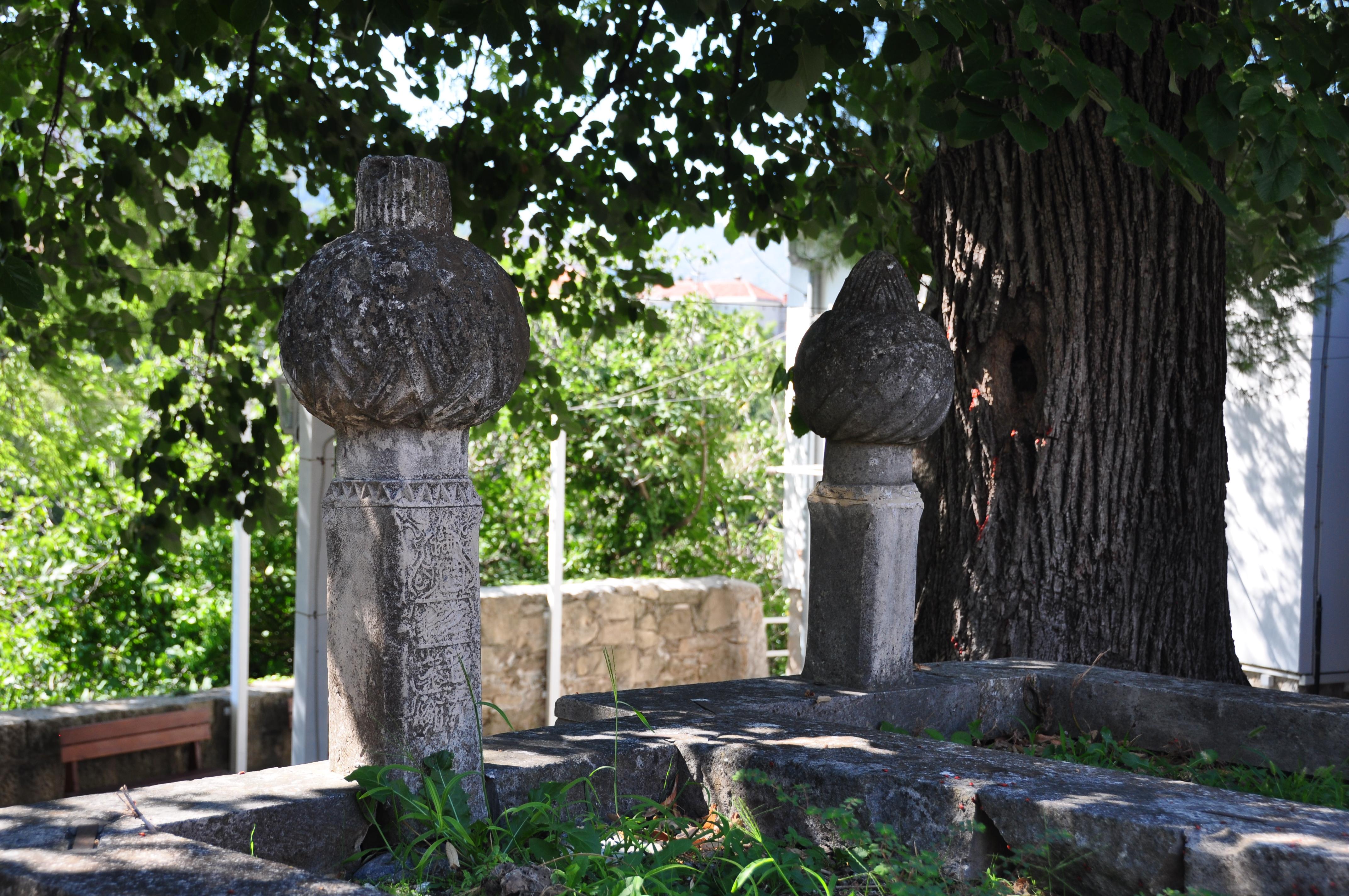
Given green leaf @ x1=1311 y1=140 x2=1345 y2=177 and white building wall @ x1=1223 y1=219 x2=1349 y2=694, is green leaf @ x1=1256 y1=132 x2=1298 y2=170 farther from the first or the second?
white building wall @ x1=1223 y1=219 x2=1349 y2=694

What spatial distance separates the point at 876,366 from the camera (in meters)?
3.10

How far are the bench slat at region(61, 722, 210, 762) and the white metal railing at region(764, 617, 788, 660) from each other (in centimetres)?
482

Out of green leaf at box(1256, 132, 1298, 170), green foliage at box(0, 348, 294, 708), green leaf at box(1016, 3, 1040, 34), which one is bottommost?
green foliage at box(0, 348, 294, 708)

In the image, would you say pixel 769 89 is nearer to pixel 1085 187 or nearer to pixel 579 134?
pixel 1085 187

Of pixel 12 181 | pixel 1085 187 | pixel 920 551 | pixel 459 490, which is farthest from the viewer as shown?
pixel 12 181

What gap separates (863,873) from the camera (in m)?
2.04

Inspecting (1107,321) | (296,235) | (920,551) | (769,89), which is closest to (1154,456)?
(1107,321)

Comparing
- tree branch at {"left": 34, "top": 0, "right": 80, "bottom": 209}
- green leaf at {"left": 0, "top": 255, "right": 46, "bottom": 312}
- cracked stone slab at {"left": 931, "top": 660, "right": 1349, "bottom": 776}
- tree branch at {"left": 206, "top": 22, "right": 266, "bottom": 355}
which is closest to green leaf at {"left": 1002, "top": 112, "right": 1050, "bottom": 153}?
cracked stone slab at {"left": 931, "top": 660, "right": 1349, "bottom": 776}

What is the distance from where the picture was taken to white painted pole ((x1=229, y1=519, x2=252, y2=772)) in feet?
23.0

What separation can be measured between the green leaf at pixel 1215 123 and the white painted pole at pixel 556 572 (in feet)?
18.8

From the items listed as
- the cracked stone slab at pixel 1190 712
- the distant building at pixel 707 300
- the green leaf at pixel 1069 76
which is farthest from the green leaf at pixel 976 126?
the distant building at pixel 707 300

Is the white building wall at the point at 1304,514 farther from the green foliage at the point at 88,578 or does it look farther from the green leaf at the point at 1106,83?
the green foliage at the point at 88,578

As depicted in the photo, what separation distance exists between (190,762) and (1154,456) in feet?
18.9

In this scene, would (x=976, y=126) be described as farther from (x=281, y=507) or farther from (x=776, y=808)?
(x=281, y=507)
